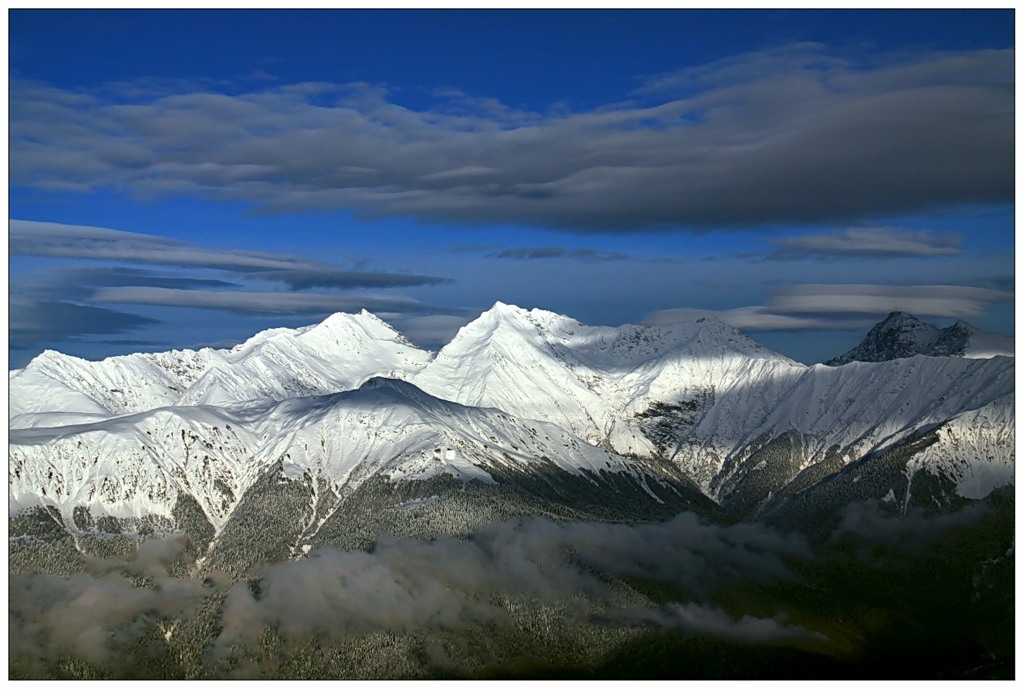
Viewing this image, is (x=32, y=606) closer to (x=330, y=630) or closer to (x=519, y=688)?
(x=330, y=630)

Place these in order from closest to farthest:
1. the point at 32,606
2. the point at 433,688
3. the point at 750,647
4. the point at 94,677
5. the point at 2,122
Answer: the point at 2,122, the point at 433,688, the point at 94,677, the point at 32,606, the point at 750,647

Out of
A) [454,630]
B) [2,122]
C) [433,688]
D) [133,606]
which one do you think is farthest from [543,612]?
[2,122]

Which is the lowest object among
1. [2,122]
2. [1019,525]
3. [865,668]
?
[865,668]

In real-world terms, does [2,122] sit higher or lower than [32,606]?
higher

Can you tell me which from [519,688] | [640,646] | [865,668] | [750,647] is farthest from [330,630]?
[519,688]

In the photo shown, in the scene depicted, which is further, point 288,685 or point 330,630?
point 330,630

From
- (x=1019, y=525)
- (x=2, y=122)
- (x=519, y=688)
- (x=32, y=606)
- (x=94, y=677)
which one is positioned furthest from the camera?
(x=32, y=606)

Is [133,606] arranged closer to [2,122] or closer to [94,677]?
[94,677]

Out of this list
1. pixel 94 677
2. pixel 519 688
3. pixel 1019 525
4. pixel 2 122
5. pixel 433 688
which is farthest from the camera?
pixel 94 677

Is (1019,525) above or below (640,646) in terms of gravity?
above
